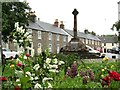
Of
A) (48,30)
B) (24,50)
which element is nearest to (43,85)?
(24,50)

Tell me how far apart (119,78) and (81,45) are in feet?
45.7

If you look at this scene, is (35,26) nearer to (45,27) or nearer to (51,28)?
(45,27)

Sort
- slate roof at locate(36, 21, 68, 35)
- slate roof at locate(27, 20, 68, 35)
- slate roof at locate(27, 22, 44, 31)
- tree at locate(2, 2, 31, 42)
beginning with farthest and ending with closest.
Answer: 1. slate roof at locate(36, 21, 68, 35)
2. slate roof at locate(27, 20, 68, 35)
3. slate roof at locate(27, 22, 44, 31)
4. tree at locate(2, 2, 31, 42)

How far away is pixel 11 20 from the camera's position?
24.9 m

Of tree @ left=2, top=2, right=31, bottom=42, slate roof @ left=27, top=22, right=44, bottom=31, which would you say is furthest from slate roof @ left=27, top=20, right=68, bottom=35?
tree @ left=2, top=2, right=31, bottom=42

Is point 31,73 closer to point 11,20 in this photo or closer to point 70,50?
point 70,50

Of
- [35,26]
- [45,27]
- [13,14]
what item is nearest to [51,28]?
[45,27]

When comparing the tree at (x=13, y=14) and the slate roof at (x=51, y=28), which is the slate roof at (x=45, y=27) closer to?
the slate roof at (x=51, y=28)

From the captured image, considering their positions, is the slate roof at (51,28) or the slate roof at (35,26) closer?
the slate roof at (35,26)

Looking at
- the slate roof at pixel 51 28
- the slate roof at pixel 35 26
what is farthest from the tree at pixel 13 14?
the slate roof at pixel 51 28

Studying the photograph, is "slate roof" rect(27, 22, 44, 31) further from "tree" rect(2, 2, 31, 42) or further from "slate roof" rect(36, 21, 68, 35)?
"tree" rect(2, 2, 31, 42)

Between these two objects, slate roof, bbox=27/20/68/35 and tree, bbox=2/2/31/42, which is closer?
tree, bbox=2/2/31/42

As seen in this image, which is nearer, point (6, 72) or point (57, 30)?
point (6, 72)

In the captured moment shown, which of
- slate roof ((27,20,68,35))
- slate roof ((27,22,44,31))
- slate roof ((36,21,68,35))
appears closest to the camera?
slate roof ((27,22,44,31))
